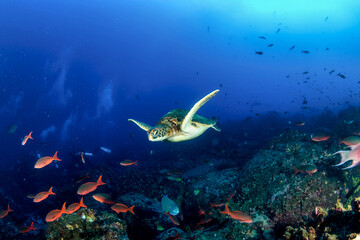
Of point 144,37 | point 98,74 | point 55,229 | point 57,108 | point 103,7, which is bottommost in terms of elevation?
point 57,108

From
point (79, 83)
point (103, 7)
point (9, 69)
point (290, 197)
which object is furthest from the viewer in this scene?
point (79, 83)

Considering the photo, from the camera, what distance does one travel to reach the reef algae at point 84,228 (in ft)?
9.67

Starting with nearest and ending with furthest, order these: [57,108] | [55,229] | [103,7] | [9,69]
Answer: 1. [55,229]
2. [9,69]
3. [57,108]
4. [103,7]

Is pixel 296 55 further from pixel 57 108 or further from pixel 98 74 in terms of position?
pixel 57 108

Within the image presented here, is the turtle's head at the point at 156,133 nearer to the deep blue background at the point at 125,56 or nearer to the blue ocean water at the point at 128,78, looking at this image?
the blue ocean water at the point at 128,78

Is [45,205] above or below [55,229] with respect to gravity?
below

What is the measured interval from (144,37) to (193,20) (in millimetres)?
20594

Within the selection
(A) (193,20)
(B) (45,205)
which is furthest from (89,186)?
→ (A) (193,20)

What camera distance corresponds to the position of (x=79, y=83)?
69312 mm

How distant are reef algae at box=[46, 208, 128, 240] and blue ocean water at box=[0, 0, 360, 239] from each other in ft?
5.95

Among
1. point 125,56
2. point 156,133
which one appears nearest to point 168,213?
point 156,133

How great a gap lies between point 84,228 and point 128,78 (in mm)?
95964

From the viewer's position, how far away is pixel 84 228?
9.95 feet

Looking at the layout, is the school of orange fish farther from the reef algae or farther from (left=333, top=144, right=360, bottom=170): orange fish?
the reef algae
